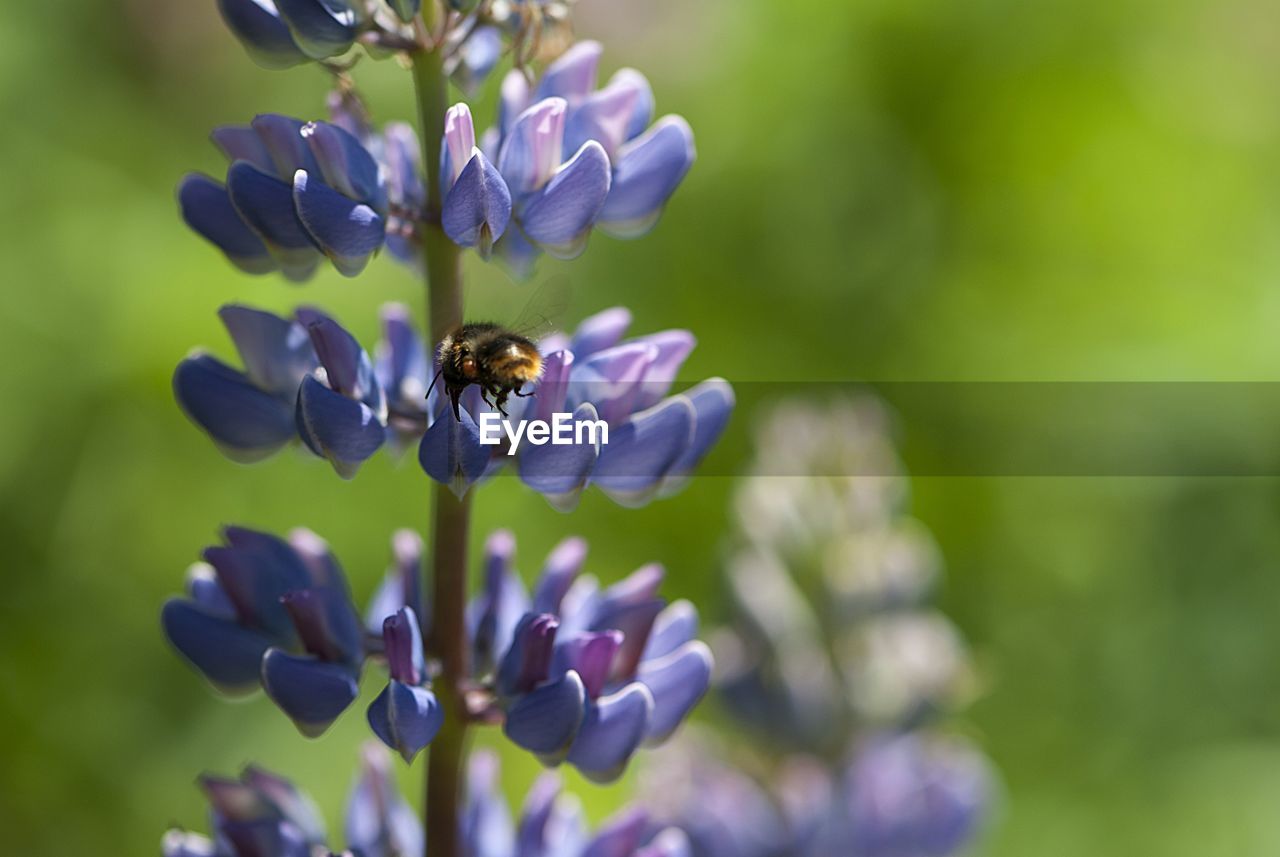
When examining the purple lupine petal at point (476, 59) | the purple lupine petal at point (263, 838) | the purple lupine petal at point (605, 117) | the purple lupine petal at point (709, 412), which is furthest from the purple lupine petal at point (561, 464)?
the purple lupine petal at point (263, 838)

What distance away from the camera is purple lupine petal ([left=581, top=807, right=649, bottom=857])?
198cm

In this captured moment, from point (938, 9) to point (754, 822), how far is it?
3.27 meters

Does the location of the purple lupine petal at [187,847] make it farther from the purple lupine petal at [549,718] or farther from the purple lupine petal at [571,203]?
the purple lupine petal at [571,203]

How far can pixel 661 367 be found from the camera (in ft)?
6.19

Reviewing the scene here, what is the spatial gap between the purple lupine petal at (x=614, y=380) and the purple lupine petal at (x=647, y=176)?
15cm

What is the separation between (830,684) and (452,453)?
180 cm

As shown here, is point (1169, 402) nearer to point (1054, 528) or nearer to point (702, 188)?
point (1054, 528)

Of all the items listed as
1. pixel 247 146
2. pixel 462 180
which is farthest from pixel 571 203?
pixel 247 146

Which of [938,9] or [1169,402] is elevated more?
[938,9]

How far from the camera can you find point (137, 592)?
422 centimetres

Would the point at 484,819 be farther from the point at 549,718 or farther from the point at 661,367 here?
the point at 661,367

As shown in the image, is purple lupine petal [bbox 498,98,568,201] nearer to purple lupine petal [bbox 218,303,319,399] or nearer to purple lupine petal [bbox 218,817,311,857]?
purple lupine petal [bbox 218,303,319,399]

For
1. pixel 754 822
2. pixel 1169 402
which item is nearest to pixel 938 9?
pixel 1169 402

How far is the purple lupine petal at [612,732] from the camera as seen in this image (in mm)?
1802
